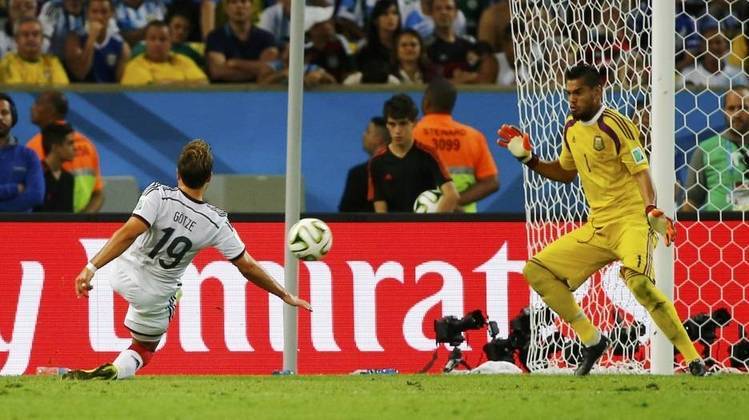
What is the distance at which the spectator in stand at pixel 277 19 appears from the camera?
18031 mm

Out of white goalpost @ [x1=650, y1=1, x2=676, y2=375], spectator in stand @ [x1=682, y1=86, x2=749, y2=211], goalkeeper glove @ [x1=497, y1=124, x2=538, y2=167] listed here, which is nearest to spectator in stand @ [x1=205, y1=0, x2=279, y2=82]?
spectator in stand @ [x1=682, y1=86, x2=749, y2=211]

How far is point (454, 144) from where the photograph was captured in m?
15.0

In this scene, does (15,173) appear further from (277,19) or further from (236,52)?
(277,19)

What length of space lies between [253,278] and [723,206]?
14.4ft

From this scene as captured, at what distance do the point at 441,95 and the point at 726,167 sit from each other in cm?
295

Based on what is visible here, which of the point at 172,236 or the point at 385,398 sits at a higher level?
the point at 172,236

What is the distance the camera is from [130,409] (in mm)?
8547

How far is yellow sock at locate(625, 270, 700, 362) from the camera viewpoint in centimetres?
1075

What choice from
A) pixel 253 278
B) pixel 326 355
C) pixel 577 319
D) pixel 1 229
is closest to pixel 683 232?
pixel 577 319

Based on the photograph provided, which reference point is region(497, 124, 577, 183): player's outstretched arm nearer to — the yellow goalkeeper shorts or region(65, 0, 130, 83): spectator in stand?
the yellow goalkeeper shorts

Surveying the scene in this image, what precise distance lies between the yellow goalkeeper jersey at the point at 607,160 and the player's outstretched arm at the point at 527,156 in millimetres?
235

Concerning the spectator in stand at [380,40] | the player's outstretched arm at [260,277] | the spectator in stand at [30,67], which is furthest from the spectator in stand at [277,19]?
the player's outstretched arm at [260,277]

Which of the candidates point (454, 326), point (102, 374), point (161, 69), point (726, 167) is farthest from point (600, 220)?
point (161, 69)

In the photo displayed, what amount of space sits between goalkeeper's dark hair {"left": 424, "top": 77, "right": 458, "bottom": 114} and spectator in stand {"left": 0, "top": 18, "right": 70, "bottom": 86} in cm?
420
